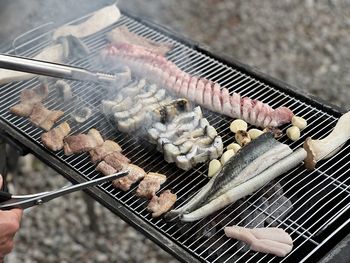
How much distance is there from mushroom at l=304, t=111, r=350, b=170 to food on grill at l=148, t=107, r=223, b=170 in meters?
0.56

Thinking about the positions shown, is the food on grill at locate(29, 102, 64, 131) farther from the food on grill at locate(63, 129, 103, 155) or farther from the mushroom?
the mushroom

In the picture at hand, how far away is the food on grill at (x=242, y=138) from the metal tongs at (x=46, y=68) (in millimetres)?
1049

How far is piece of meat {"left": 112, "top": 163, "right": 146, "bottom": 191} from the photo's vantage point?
3.62 metres

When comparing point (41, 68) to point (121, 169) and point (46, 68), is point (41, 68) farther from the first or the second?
point (121, 169)

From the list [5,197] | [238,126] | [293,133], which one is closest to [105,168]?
[5,197]

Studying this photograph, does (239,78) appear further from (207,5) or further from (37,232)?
(207,5)

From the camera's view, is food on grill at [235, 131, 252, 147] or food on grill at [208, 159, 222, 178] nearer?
food on grill at [208, 159, 222, 178]

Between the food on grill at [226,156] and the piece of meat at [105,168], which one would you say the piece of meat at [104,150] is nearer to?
the piece of meat at [105,168]

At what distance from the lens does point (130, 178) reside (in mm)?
3654

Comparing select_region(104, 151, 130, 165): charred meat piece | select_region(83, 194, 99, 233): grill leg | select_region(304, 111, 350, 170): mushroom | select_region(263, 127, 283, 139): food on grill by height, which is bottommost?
select_region(83, 194, 99, 233): grill leg

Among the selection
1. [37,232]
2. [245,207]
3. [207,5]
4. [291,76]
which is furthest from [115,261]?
[207,5]

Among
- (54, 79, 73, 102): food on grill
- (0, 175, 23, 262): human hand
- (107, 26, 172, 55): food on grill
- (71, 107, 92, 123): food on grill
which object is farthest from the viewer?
(107, 26, 172, 55): food on grill

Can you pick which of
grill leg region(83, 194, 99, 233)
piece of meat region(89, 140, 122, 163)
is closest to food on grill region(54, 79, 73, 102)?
piece of meat region(89, 140, 122, 163)

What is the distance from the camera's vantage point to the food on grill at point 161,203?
344 centimetres
